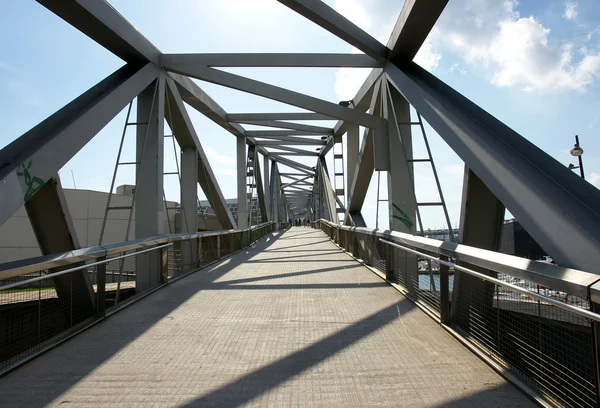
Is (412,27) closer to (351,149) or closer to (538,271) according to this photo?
(538,271)

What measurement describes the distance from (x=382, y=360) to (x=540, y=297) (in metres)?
1.10

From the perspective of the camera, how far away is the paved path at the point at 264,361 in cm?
215

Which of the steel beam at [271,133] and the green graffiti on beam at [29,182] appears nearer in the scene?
the green graffiti on beam at [29,182]

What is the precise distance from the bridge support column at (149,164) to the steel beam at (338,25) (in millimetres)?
3135

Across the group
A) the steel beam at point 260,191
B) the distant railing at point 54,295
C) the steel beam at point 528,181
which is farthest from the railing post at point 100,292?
the steel beam at point 260,191

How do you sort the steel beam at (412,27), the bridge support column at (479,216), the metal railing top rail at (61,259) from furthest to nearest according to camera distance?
the steel beam at (412,27) < the bridge support column at (479,216) < the metal railing top rail at (61,259)

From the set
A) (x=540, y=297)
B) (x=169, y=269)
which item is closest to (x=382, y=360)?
(x=540, y=297)

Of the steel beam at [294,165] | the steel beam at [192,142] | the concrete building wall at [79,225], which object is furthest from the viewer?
the steel beam at [294,165]

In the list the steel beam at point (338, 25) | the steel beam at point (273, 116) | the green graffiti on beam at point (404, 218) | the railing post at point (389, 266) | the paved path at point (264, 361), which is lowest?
the paved path at point (264, 361)

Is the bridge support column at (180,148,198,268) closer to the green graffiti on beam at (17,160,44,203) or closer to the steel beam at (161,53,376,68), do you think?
the steel beam at (161,53,376,68)

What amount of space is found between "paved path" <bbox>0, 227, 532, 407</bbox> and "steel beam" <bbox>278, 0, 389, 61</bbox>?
3.90m

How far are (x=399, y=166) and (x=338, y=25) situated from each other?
2790 mm

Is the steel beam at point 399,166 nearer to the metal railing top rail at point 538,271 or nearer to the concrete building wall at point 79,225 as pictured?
the metal railing top rail at point 538,271

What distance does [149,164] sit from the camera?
6.93 metres
